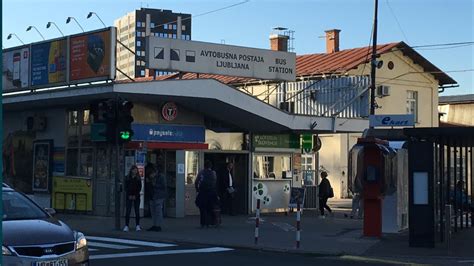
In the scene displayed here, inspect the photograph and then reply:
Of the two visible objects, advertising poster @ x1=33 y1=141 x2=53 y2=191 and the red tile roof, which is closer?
advertising poster @ x1=33 y1=141 x2=53 y2=191

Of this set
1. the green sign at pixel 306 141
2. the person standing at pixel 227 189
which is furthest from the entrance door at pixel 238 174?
the green sign at pixel 306 141

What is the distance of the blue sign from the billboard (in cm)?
193

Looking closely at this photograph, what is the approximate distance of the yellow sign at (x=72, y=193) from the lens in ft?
78.4

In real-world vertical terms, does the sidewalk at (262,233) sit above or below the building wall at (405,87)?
below

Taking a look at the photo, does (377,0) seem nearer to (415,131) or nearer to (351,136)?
(351,136)

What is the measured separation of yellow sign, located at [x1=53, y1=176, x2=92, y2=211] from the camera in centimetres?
2389

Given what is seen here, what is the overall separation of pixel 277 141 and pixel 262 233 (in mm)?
8554

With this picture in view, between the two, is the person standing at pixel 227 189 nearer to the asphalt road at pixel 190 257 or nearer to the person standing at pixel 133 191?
the person standing at pixel 133 191

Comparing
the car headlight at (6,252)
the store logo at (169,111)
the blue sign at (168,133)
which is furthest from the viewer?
the store logo at (169,111)

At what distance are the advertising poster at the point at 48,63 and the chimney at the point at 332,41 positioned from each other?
80.5 ft

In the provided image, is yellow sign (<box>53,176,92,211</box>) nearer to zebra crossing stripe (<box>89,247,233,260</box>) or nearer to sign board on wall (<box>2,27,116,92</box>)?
sign board on wall (<box>2,27,116,92</box>)

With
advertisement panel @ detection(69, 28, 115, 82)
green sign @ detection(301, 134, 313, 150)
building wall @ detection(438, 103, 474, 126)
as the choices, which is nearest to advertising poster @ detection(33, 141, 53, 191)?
advertisement panel @ detection(69, 28, 115, 82)

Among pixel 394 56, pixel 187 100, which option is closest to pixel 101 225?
pixel 187 100

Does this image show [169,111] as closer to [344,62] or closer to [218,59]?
[218,59]
